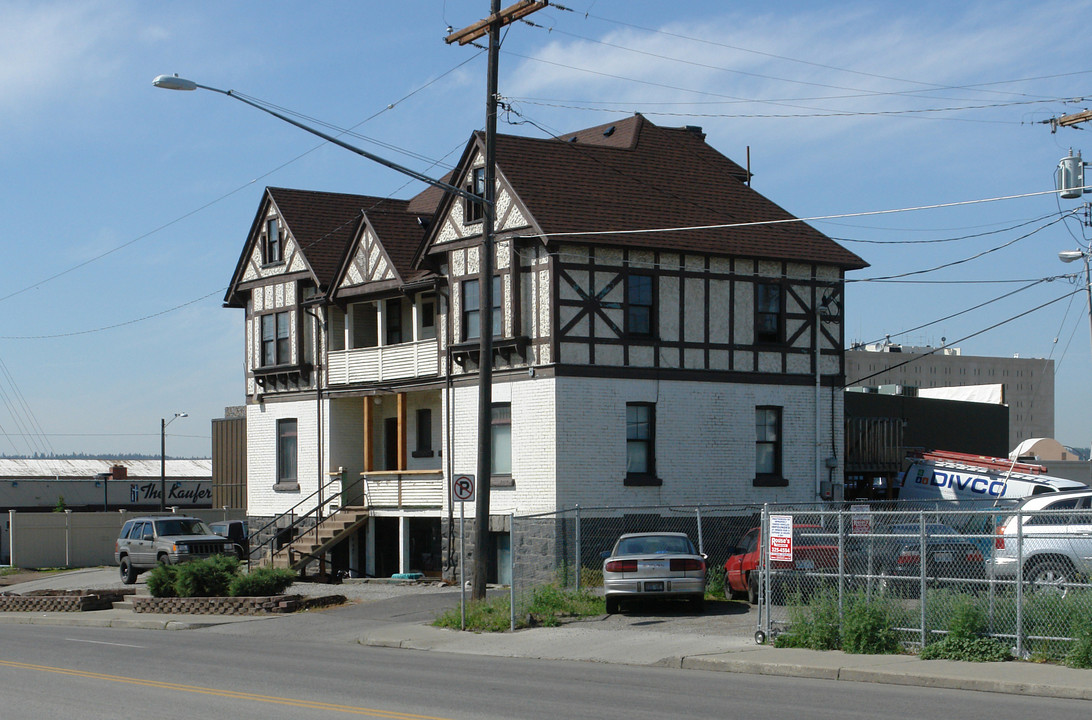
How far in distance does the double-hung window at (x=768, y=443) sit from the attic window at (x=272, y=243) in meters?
16.1

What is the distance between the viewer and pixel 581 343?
2933 cm

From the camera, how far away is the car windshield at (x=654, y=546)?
2170 cm

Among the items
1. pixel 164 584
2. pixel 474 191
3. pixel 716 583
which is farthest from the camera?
pixel 474 191

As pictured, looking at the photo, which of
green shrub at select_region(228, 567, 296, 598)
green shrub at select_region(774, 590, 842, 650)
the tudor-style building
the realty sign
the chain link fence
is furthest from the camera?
the tudor-style building

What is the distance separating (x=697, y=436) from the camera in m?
30.7

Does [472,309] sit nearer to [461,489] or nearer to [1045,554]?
[461,489]

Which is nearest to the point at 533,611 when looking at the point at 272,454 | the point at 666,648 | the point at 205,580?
the point at 666,648

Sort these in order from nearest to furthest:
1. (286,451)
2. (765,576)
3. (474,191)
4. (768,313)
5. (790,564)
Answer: (765,576)
(790,564)
(474,191)
(768,313)
(286,451)

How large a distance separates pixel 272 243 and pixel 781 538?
83.4 ft

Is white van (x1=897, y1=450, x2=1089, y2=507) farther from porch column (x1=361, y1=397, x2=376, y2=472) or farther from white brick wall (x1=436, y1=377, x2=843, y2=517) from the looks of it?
porch column (x1=361, y1=397, x2=376, y2=472)

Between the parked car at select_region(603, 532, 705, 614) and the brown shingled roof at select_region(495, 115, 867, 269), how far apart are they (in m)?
9.52

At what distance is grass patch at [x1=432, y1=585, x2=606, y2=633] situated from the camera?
21495 mm

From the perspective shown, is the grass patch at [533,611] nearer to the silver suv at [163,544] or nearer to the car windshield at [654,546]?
the car windshield at [654,546]

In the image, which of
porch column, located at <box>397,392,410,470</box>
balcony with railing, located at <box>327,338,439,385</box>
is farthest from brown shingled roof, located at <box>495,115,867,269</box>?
porch column, located at <box>397,392,410,470</box>
